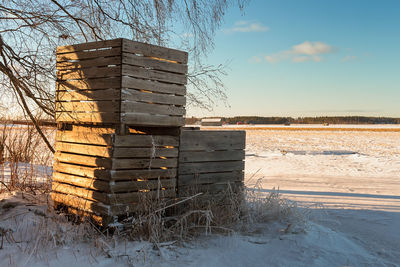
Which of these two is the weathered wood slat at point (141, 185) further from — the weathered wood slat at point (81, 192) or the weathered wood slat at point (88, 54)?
the weathered wood slat at point (88, 54)

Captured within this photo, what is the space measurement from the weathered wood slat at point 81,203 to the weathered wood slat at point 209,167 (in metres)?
1.31

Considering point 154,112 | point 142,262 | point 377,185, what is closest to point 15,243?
point 142,262

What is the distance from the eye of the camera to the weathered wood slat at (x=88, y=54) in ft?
14.6

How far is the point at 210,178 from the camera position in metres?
5.50

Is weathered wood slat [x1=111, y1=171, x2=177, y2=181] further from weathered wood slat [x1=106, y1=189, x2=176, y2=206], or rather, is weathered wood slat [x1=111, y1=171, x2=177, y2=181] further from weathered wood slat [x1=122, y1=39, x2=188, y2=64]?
weathered wood slat [x1=122, y1=39, x2=188, y2=64]

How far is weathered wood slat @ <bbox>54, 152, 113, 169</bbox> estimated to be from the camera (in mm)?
4430

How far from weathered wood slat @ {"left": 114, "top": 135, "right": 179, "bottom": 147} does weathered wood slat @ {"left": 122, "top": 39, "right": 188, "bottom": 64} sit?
3.61ft

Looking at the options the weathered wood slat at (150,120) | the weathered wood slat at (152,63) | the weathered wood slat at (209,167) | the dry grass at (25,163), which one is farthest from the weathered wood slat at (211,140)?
the dry grass at (25,163)

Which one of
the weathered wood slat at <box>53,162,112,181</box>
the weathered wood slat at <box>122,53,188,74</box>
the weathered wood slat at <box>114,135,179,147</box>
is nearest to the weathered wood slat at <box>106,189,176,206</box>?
the weathered wood slat at <box>53,162,112,181</box>

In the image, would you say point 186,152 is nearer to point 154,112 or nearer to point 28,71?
point 154,112

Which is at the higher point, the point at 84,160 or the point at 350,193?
the point at 84,160

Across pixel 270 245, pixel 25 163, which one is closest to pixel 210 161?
pixel 270 245

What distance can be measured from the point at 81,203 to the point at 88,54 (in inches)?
80.3

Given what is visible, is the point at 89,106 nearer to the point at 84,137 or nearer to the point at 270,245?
the point at 84,137
